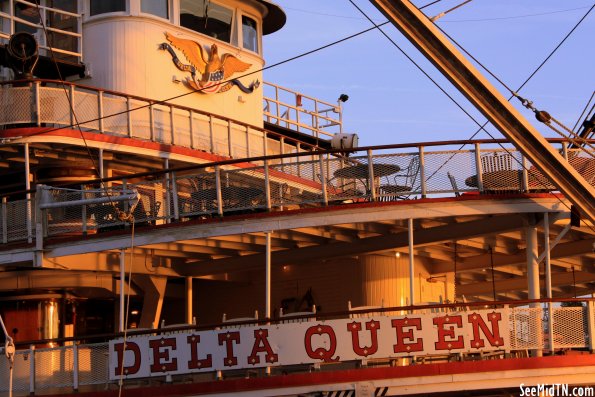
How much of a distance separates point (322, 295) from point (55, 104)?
6.77 m

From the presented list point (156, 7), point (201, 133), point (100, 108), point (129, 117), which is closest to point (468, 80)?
point (129, 117)

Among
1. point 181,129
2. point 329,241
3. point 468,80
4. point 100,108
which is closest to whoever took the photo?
point 468,80

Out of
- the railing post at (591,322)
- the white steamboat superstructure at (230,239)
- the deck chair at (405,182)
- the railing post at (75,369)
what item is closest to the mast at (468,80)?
the white steamboat superstructure at (230,239)

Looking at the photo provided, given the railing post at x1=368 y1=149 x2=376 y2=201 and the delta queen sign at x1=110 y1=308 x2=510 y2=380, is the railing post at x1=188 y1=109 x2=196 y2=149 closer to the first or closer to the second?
the railing post at x1=368 y1=149 x2=376 y2=201

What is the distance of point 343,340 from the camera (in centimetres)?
1906

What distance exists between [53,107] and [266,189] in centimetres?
665

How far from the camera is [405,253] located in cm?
2345

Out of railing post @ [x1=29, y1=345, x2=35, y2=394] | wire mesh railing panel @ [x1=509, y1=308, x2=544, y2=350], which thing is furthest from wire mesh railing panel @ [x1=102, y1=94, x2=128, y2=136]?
wire mesh railing panel @ [x1=509, y1=308, x2=544, y2=350]

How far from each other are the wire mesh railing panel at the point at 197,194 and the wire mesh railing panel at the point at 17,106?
16.1ft

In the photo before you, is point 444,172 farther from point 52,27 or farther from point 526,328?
point 52,27

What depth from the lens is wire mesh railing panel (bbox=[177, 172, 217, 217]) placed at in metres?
21.2

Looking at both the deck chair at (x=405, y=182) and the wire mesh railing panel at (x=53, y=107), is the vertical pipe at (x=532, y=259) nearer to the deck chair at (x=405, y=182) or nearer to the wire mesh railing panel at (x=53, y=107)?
the deck chair at (x=405, y=182)

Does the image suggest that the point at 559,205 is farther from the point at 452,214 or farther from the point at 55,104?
the point at 55,104

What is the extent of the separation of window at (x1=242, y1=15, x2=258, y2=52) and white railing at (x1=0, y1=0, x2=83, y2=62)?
436cm
